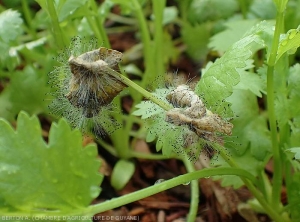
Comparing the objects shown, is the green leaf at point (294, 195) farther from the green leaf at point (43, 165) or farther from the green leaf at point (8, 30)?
the green leaf at point (8, 30)

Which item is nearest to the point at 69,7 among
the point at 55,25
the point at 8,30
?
the point at 55,25

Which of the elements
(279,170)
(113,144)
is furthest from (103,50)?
(113,144)

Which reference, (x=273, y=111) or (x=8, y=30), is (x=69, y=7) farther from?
(x=273, y=111)

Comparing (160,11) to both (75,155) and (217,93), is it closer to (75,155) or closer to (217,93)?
(217,93)

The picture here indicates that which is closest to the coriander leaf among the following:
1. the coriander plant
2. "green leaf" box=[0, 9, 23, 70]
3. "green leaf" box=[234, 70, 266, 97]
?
the coriander plant

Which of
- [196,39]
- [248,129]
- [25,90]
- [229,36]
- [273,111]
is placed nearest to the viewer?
[273,111]

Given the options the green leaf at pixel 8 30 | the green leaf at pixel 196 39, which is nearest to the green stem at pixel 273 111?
the green leaf at pixel 8 30
